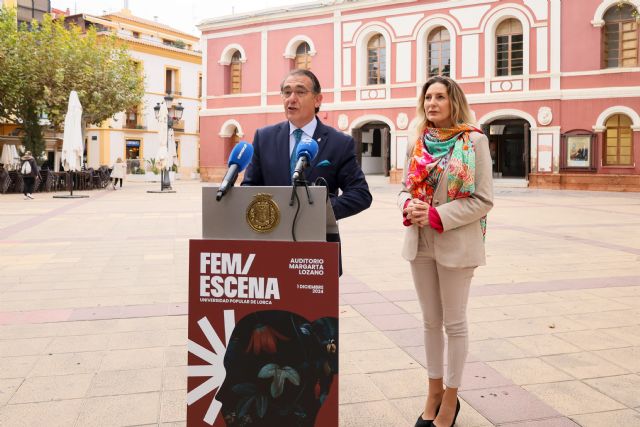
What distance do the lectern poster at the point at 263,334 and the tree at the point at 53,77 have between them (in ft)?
83.2

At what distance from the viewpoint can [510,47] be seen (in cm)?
2638

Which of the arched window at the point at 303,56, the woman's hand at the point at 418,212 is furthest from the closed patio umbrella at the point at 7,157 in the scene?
the woman's hand at the point at 418,212

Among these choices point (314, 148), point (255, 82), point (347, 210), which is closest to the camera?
point (314, 148)

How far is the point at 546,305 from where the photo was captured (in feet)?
18.5

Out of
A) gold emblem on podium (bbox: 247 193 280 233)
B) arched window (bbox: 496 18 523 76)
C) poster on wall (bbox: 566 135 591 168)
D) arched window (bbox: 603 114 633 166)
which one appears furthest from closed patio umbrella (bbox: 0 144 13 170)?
gold emblem on podium (bbox: 247 193 280 233)

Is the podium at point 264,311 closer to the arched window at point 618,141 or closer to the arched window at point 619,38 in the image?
the arched window at point 618,141

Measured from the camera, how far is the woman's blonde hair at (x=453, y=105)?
119 inches

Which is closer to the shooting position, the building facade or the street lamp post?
the street lamp post

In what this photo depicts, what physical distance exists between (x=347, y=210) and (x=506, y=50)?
25857 millimetres

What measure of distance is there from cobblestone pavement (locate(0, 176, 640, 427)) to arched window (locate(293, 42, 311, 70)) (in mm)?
22327

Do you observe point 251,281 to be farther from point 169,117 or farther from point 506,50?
point 506,50

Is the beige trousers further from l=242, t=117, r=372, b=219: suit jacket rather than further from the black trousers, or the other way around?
the black trousers

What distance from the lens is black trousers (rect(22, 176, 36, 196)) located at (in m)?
20.7

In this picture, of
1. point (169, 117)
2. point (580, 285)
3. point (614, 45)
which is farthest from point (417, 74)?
point (580, 285)
